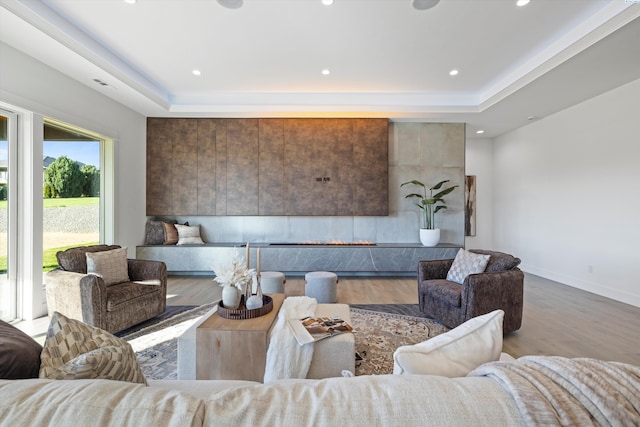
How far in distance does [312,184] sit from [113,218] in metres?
3.28

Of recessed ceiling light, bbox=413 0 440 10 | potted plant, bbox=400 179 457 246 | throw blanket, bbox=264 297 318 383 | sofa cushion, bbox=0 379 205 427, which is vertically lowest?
throw blanket, bbox=264 297 318 383

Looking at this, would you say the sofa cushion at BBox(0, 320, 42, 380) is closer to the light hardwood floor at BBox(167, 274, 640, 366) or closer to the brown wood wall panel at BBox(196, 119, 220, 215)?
the light hardwood floor at BBox(167, 274, 640, 366)

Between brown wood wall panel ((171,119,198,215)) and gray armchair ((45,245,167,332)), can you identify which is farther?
brown wood wall panel ((171,119,198,215))

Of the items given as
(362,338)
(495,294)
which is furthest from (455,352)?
(495,294)

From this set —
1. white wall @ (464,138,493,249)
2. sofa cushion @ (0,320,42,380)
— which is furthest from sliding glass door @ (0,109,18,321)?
white wall @ (464,138,493,249)

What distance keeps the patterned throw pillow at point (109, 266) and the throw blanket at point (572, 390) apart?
354 centimetres

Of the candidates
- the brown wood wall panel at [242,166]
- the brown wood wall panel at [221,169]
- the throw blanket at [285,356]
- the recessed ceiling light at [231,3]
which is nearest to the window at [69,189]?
the brown wood wall panel at [221,169]

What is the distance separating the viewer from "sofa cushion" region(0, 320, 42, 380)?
2.98 feet

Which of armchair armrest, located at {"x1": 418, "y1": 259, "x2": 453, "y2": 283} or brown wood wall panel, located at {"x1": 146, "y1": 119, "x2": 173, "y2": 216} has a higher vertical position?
brown wood wall panel, located at {"x1": 146, "y1": 119, "x2": 173, "y2": 216}

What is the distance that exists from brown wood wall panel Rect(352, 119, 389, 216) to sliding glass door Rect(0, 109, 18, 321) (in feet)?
15.2

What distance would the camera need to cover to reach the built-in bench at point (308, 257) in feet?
17.9

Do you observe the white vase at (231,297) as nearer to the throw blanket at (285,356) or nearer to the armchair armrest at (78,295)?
the throw blanket at (285,356)

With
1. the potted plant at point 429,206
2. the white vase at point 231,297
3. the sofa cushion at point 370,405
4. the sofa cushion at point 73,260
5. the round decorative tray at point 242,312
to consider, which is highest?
the potted plant at point 429,206

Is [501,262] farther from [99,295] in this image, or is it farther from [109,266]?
[109,266]
